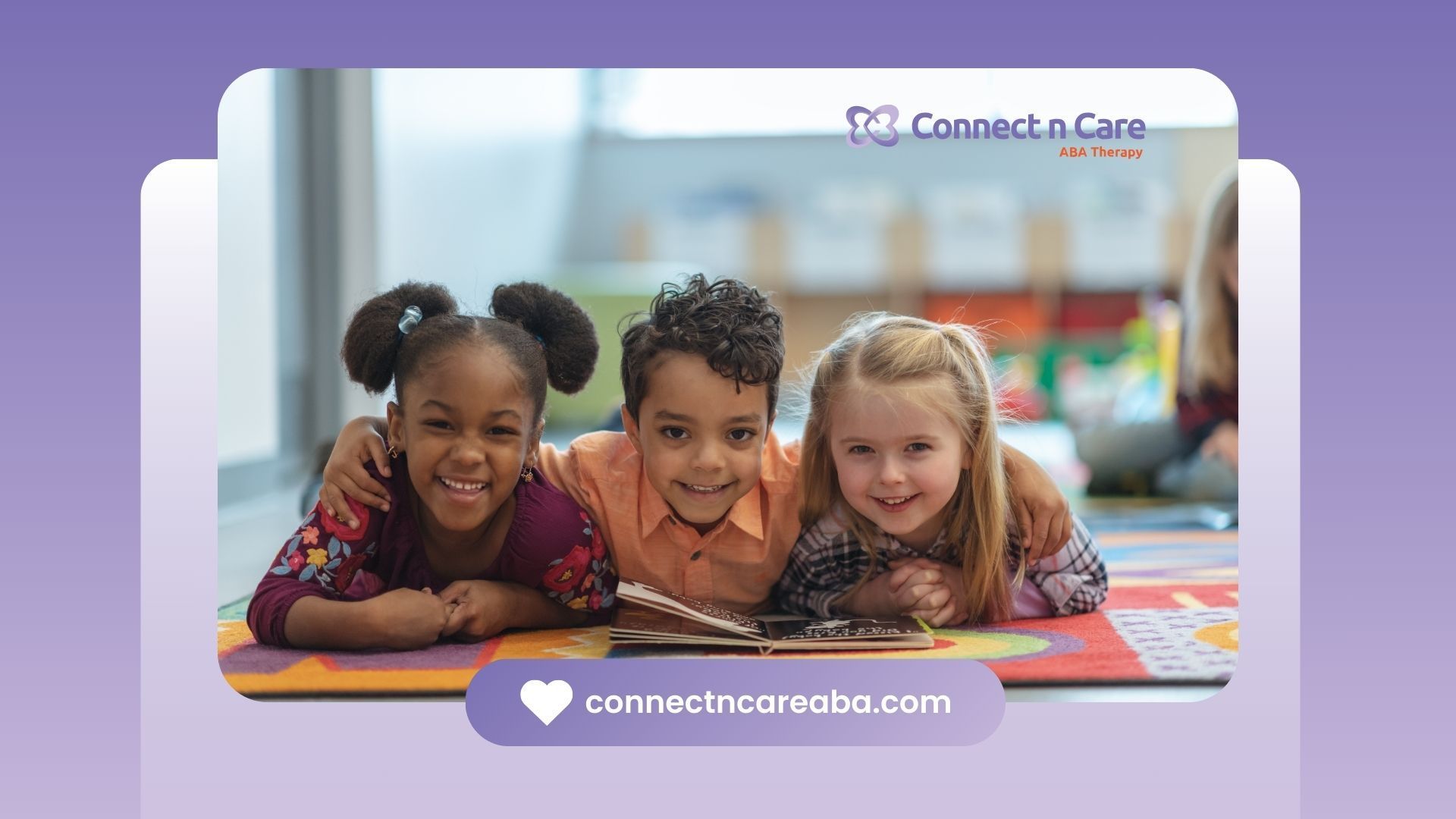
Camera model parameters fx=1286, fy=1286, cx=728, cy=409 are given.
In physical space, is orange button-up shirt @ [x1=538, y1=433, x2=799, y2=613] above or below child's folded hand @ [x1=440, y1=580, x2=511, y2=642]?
above

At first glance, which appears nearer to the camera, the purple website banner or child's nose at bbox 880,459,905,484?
the purple website banner

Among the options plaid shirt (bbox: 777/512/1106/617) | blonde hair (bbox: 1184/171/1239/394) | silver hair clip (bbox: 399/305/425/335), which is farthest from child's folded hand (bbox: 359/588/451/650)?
blonde hair (bbox: 1184/171/1239/394)

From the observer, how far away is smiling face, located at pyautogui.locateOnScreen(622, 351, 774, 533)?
3.53ft

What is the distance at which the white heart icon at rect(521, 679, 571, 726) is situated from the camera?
3.14 ft

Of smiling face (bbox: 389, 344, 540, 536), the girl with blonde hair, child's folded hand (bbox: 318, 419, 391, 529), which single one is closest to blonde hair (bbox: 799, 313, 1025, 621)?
the girl with blonde hair

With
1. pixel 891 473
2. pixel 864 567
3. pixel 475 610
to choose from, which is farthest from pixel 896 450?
pixel 475 610

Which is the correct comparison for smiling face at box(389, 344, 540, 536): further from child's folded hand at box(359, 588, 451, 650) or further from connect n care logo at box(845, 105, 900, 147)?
connect n care logo at box(845, 105, 900, 147)

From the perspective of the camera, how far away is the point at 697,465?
108 cm

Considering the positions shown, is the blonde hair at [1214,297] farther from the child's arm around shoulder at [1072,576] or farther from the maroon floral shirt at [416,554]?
the maroon floral shirt at [416,554]

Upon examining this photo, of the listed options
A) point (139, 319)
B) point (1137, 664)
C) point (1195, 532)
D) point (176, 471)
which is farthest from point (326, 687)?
point (1195, 532)

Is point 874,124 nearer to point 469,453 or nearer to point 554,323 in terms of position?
point 554,323

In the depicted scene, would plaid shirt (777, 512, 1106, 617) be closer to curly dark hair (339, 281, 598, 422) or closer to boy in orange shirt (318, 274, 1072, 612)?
boy in orange shirt (318, 274, 1072, 612)

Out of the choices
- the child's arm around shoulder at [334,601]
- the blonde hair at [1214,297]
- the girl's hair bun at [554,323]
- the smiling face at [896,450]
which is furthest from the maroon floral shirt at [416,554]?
the blonde hair at [1214,297]

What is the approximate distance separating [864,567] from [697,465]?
0.62ft
